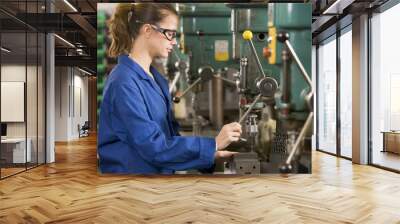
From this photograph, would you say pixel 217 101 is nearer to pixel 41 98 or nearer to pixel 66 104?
pixel 41 98

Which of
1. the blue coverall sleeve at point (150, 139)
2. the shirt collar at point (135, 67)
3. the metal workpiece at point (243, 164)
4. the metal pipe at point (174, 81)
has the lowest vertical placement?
the metal workpiece at point (243, 164)

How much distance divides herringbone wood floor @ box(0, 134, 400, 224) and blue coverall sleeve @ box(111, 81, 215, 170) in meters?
0.33

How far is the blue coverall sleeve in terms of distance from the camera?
5.02 meters

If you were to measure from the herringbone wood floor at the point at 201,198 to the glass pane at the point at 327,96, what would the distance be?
2903 mm

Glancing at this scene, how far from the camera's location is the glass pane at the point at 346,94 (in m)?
8.30

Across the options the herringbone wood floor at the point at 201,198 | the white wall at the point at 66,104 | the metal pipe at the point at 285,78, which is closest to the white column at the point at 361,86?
the herringbone wood floor at the point at 201,198

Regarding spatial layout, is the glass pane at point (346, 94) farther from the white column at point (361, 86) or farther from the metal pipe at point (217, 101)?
the metal pipe at point (217, 101)

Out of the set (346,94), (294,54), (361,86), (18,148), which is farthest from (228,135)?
(346,94)

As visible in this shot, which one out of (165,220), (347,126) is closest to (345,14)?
(347,126)

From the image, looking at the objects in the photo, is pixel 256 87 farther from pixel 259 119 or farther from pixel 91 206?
pixel 91 206

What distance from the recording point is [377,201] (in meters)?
4.36

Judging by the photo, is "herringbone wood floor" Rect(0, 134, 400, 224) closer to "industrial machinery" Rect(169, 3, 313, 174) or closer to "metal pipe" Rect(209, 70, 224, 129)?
"industrial machinery" Rect(169, 3, 313, 174)

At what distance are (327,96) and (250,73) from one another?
5.02m

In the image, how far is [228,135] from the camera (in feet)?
17.7
